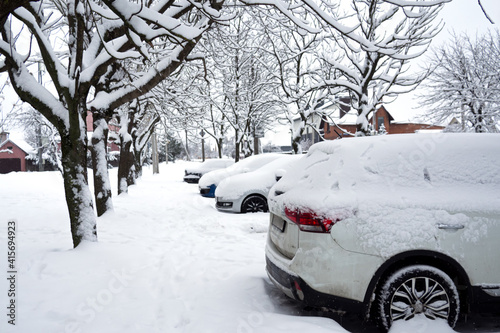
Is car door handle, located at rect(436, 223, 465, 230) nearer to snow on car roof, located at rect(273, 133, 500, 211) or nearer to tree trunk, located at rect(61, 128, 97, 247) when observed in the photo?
snow on car roof, located at rect(273, 133, 500, 211)

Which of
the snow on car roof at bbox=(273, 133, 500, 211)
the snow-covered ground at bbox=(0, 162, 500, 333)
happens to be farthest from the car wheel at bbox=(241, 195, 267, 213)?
the snow on car roof at bbox=(273, 133, 500, 211)

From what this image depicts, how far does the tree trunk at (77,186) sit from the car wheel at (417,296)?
4.06 meters

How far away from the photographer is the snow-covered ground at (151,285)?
114 inches

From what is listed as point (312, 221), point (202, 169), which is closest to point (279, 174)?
point (312, 221)

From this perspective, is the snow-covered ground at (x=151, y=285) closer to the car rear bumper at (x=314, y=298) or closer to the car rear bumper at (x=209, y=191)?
the car rear bumper at (x=314, y=298)

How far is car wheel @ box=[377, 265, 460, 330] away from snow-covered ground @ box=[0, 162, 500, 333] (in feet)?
0.28

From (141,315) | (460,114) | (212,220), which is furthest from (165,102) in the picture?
(460,114)

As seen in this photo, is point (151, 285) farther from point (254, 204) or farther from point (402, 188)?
point (254, 204)

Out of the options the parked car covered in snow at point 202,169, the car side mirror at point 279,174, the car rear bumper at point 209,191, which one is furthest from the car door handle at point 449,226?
the parked car covered in snow at point 202,169

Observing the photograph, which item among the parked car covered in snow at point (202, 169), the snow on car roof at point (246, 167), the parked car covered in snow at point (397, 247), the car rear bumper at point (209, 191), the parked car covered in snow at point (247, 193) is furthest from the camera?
the parked car covered in snow at point (202, 169)

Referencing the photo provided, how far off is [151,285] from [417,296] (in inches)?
109

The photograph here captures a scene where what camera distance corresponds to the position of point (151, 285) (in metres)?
3.86

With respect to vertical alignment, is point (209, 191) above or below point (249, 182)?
below

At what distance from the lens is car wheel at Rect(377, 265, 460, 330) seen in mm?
2707
